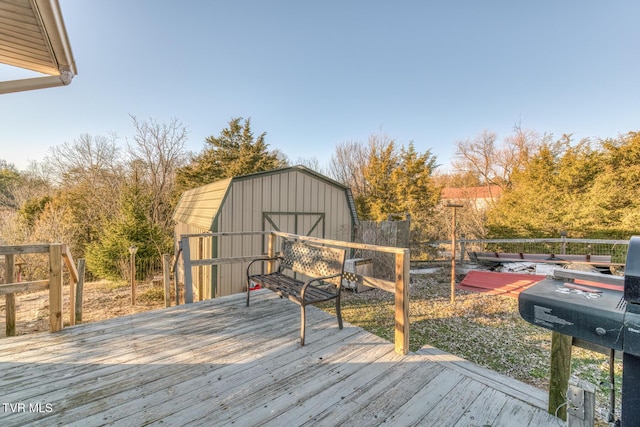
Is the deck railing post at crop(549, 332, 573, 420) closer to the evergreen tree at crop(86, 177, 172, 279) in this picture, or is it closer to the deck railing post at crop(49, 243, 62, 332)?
the deck railing post at crop(49, 243, 62, 332)

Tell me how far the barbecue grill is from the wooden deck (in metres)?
0.89

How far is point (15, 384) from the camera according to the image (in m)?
1.91

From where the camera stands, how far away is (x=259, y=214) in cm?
689

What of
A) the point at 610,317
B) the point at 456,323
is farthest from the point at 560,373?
the point at 456,323

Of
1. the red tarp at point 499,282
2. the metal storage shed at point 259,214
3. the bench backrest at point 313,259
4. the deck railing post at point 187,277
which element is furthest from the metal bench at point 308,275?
the red tarp at point 499,282

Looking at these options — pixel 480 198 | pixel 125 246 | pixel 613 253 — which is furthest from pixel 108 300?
pixel 480 198

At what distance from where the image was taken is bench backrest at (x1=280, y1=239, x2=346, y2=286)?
9.43 feet

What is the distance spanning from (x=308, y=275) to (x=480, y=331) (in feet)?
10.8

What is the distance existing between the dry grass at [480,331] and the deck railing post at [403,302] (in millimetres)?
1710

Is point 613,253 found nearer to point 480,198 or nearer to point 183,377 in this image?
point 480,198

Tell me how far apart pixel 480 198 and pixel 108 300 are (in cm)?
1597

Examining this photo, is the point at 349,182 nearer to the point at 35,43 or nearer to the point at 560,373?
the point at 35,43

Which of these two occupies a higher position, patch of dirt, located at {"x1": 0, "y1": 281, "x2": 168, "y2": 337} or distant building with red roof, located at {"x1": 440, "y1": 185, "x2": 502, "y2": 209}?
distant building with red roof, located at {"x1": 440, "y1": 185, "x2": 502, "y2": 209}

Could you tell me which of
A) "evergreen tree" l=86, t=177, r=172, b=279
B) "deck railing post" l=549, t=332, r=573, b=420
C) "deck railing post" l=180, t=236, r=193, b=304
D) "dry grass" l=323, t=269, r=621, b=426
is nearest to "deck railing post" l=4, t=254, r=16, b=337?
"deck railing post" l=180, t=236, r=193, b=304
